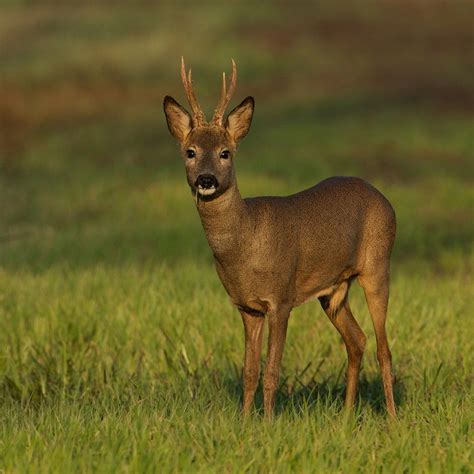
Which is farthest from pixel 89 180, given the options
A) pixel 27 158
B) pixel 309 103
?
pixel 309 103

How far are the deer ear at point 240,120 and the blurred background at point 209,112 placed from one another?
6979 mm

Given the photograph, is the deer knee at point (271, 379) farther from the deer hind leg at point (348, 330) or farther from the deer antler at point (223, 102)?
the deer antler at point (223, 102)

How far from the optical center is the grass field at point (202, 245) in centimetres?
717

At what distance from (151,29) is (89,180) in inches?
913

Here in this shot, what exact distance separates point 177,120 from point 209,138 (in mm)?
318

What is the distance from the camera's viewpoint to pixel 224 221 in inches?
313

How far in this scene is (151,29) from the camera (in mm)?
46188

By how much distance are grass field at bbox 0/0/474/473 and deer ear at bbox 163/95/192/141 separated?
1.76 m

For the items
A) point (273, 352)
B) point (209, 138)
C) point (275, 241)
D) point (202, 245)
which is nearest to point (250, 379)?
point (273, 352)

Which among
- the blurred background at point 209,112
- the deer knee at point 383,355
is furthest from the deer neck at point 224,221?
the blurred background at point 209,112

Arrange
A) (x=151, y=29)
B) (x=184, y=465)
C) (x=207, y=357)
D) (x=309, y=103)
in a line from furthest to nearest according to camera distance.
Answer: (x=151, y=29) < (x=309, y=103) < (x=207, y=357) < (x=184, y=465)

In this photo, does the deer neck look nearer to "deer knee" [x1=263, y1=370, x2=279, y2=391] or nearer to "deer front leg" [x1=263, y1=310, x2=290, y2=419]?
"deer front leg" [x1=263, y1=310, x2=290, y2=419]

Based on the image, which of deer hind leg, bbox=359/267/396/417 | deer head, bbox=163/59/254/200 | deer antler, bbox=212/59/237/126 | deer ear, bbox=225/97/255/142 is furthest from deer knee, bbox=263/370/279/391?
deer antler, bbox=212/59/237/126

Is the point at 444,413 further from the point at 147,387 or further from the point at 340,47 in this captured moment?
the point at 340,47
